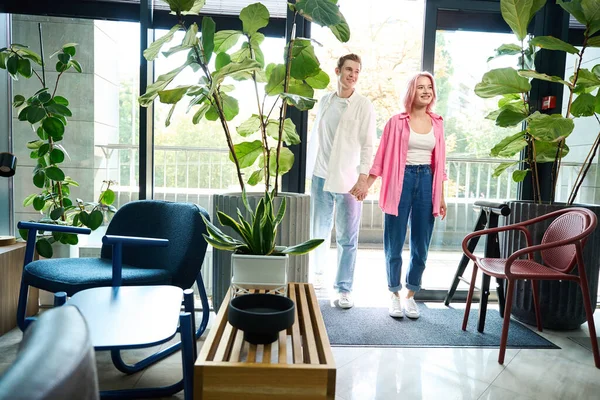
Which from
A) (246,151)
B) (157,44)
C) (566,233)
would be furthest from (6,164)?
(566,233)

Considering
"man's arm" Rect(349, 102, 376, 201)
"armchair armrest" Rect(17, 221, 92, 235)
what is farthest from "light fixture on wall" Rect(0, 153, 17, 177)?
"man's arm" Rect(349, 102, 376, 201)

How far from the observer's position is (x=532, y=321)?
9.50ft

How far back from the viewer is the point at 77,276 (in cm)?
202

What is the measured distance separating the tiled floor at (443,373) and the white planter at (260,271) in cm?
58

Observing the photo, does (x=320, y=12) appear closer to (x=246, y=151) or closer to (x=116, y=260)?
(x=246, y=151)

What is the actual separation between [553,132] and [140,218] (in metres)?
2.35

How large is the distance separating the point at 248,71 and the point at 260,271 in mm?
Result: 998

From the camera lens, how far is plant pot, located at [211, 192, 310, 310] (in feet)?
8.09

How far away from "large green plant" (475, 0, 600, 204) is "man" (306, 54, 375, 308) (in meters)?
0.74

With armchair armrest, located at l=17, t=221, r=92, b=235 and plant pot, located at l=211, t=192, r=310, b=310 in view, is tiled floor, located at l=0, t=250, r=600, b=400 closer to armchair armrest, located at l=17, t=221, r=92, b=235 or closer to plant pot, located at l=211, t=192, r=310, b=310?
plant pot, located at l=211, t=192, r=310, b=310

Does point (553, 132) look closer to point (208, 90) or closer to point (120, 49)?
point (208, 90)

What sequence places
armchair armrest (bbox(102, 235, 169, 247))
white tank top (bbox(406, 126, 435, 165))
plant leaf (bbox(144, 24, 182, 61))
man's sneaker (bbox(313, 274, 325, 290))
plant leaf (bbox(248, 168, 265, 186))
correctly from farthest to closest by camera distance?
man's sneaker (bbox(313, 274, 325, 290)), white tank top (bbox(406, 126, 435, 165)), plant leaf (bbox(248, 168, 265, 186)), plant leaf (bbox(144, 24, 182, 61)), armchair armrest (bbox(102, 235, 169, 247))


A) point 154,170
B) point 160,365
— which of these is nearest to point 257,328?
point 160,365

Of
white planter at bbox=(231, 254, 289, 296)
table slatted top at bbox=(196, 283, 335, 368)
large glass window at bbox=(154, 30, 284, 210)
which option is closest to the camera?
table slatted top at bbox=(196, 283, 335, 368)
